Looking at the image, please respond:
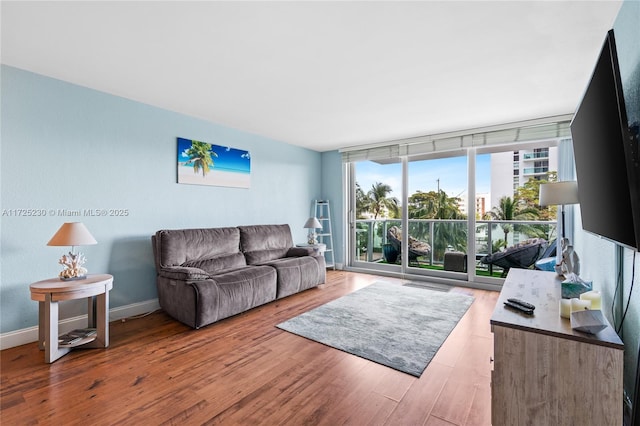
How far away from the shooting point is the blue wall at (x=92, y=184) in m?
2.54

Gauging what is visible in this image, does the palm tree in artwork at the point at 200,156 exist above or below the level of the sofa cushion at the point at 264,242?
above

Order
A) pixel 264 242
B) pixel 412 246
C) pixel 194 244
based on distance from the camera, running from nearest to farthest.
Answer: pixel 194 244, pixel 264 242, pixel 412 246

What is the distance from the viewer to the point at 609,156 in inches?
48.8

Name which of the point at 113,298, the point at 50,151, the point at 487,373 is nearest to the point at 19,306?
the point at 113,298

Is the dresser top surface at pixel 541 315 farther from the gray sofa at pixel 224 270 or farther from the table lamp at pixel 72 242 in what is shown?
the table lamp at pixel 72 242

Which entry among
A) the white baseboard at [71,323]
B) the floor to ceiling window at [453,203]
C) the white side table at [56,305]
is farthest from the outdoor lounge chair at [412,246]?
the white side table at [56,305]

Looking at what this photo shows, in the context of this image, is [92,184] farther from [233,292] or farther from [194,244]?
[233,292]

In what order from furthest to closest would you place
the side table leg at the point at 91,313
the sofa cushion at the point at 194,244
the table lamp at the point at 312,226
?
the table lamp at the point at 312,226 < the sofa cushion at the point at 194,244 < the side table leg at the point at 91,313

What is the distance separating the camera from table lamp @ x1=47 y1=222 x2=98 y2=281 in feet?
7.99

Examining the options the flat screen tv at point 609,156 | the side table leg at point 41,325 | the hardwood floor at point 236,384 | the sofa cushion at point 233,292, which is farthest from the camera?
the sofa cushion at point 233,292

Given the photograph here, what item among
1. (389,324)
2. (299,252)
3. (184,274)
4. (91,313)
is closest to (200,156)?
(184,274)

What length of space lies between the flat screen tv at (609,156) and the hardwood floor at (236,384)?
4.04 feet

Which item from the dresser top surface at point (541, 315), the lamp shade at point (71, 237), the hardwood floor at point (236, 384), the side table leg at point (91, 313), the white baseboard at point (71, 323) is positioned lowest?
the hardwood floor at point (236, 384)

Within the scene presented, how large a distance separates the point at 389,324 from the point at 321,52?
2.54 m
